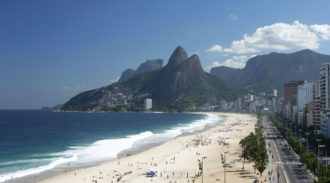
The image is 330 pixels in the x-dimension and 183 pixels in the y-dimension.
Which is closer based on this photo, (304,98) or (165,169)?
(165,169)

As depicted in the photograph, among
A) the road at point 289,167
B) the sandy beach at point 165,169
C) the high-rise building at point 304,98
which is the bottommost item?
the sandy beach at point 165,169

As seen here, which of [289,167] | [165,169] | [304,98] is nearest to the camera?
[289,167]

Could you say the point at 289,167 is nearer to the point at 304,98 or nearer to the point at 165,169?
the point at 165,169

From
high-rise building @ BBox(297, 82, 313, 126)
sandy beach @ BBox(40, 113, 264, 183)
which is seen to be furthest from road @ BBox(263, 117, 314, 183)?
high-rise building @ BBox(297, 82, 313, 126)

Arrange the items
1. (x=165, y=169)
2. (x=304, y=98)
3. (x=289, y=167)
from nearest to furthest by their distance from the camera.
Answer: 1. (x=289, y=167)
2. (x=165, y=169)
3. (x=304, y=98)

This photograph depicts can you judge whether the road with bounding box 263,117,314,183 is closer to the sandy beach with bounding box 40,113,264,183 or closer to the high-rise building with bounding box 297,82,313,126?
the sandy beach with bounding box 40,113,264,183

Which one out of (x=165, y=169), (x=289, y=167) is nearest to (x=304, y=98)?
(x=289, y=167)

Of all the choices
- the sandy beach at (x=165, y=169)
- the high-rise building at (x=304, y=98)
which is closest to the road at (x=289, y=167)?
the sandy beach at (x=165, y=169)

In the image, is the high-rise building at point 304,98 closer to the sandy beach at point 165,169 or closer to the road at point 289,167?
the road at point 289,167

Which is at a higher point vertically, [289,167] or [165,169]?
[289,167]

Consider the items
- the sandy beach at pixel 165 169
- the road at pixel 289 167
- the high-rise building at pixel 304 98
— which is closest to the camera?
the road at pixel 289 167

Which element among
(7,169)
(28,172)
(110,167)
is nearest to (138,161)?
(110,167)
